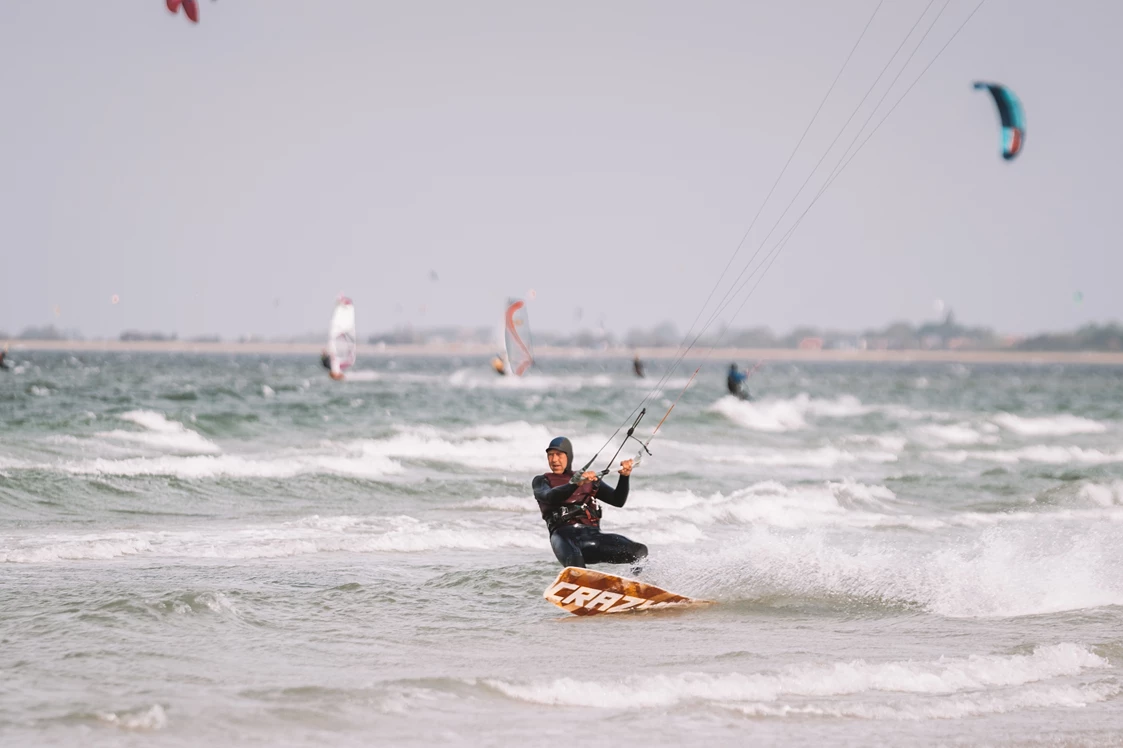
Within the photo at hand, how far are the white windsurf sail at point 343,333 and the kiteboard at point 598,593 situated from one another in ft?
90.1

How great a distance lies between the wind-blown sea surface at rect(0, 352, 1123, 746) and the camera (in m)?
5.92

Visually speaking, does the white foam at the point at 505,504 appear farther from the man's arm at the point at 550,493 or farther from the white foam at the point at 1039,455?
the white foam at the point at 1039,455

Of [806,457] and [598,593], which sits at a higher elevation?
[598,593]

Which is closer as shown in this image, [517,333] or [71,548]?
[71,548]

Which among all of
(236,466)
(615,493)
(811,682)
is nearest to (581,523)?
(615,493)

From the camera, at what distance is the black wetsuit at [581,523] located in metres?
9.11

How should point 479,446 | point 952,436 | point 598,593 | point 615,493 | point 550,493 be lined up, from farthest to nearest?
point 952,436, point 479,446, point 615,493, point 550,493, point 598,593

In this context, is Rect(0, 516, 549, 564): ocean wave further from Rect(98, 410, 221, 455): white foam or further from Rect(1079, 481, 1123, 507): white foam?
Rect(1079, 481, 1123, 507): white foam

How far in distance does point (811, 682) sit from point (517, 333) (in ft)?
113

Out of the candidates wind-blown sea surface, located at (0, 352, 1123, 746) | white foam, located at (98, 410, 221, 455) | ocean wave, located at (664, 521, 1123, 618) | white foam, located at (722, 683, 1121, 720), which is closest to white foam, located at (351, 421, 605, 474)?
wind-blown sea surface, located at (0, 352, 1123, 746)

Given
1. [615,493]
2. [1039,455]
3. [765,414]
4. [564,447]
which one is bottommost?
[1039,455]

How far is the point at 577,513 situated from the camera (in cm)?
926

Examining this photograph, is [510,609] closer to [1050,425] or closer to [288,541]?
[288,541]

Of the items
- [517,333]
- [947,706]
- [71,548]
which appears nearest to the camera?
[947,706]
